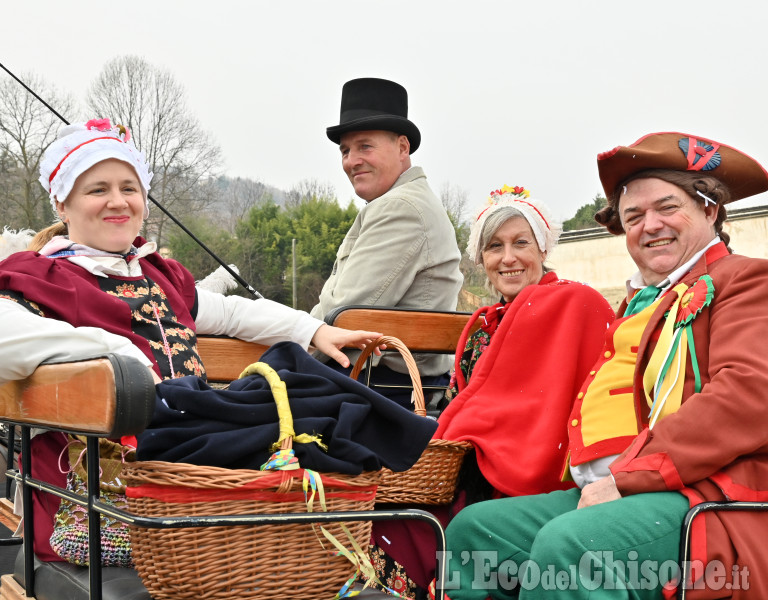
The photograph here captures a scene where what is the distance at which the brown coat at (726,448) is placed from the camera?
6.75ft

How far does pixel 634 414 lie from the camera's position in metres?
2.50

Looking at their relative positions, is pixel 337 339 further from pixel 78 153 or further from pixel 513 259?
pixel 78 153

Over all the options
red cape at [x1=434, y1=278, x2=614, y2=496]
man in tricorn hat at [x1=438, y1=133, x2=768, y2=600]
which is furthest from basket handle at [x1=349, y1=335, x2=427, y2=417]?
man in tricorn hat at [x1=438, y1=133, x2=768, y2=600]

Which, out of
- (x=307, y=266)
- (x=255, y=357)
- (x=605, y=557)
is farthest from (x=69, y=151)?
(x=307, y=266)

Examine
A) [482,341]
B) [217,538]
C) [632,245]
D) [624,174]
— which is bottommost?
[217,538]

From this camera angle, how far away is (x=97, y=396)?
4.69 ft

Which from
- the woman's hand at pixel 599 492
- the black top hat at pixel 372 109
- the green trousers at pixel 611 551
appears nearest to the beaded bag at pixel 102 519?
the green trousers at pixel 611 551

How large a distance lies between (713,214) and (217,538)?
1.82 meters

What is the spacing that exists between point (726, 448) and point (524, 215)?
4.92ft

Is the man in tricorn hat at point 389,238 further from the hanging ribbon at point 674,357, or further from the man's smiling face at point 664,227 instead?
the hanging ribbon at point 674,357

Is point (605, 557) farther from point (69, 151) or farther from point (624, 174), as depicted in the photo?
point (69, 151)

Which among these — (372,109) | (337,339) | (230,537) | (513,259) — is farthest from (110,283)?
(372,109)

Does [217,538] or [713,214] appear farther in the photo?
[713,214]

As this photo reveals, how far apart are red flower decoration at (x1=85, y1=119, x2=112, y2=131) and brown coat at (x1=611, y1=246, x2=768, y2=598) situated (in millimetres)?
1816
